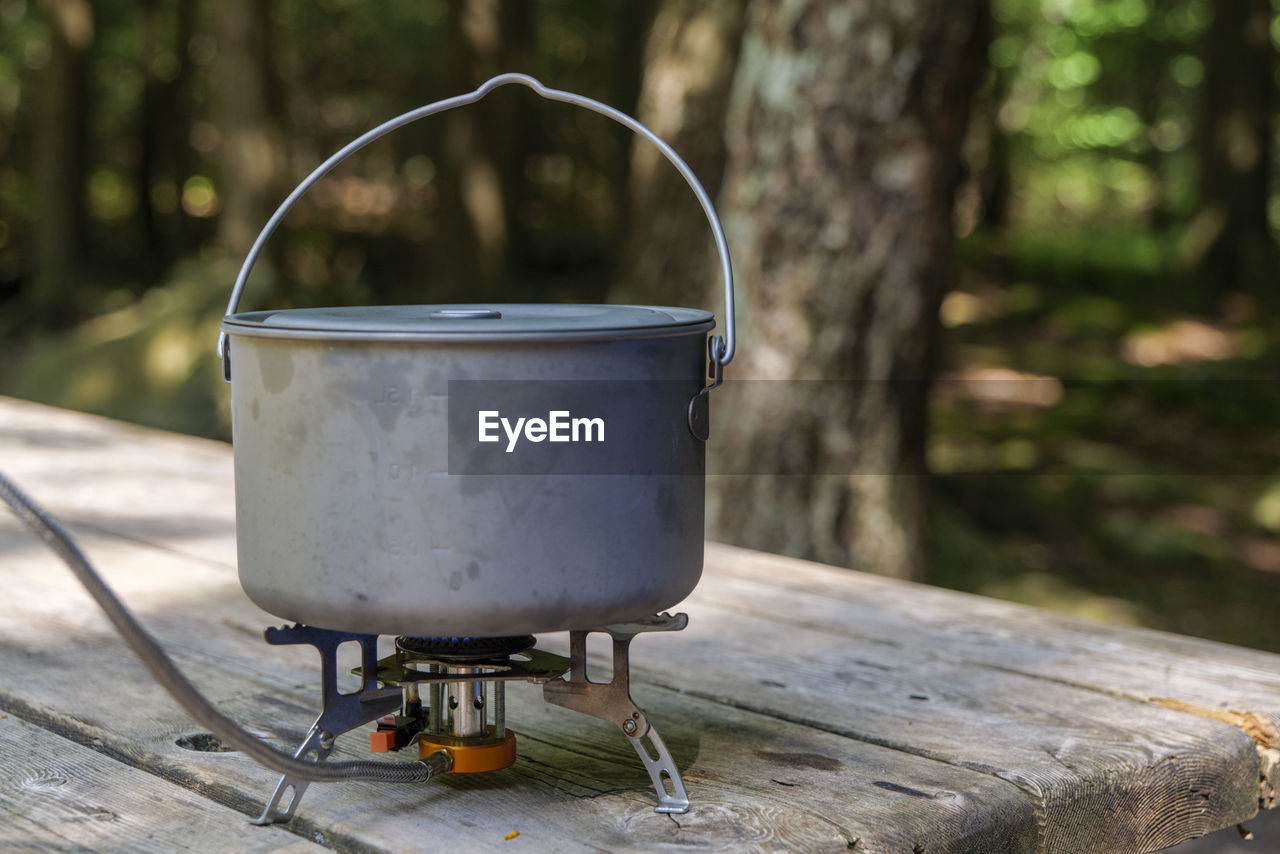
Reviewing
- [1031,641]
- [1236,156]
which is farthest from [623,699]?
[1236,156]

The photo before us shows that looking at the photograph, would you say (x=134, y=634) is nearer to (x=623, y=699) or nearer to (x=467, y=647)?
(x=467, y=647)

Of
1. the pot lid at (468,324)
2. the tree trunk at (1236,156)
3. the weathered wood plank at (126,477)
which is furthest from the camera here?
the tree trunk at (1236,156)

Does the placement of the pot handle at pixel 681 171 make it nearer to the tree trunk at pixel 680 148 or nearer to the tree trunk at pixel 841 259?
the tree trunk at pixel 841 259

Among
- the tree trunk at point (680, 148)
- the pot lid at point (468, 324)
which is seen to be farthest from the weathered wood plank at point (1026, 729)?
the tree trunk at point (680, 148)

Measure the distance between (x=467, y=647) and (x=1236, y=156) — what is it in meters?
12.2

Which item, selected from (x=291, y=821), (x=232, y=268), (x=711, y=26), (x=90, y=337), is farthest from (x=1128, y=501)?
(x=291, y=821)

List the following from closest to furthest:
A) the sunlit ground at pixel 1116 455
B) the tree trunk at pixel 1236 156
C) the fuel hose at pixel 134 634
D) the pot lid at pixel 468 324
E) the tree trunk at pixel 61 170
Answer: the fuel hose at pixel 134 634 < the pot lid at pixel 468 324 < the sunlit ground at pixel 1116 455 < the tree trunk at pixel 61 170 < the tree trunk at pixel 1236 156

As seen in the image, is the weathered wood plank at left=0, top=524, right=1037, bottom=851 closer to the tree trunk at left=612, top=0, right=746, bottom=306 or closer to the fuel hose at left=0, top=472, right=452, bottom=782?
the fuel hose at left=0, top=472, right=452, bottom=782

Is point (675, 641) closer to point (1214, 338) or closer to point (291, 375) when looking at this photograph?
point (291, 375)

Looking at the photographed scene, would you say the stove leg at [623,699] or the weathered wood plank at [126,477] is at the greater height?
the stove leg at [623,699]

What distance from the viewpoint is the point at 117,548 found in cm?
283

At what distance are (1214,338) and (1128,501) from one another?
441 centimetres

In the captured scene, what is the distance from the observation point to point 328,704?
1559mm

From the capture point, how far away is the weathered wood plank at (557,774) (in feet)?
4.99
